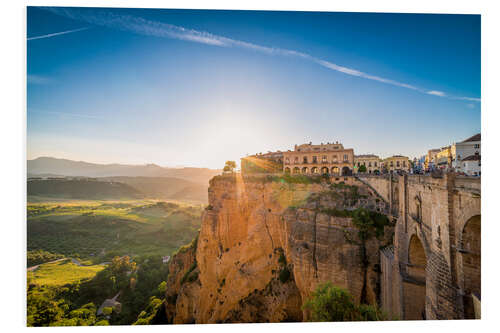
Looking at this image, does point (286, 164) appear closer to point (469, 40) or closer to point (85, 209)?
point (469, 40)

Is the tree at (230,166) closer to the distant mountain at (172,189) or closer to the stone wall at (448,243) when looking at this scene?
the stone wall at (448,243)

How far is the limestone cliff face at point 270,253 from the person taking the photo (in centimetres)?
726

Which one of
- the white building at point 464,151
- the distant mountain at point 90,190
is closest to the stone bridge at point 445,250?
the white building at point 464,151

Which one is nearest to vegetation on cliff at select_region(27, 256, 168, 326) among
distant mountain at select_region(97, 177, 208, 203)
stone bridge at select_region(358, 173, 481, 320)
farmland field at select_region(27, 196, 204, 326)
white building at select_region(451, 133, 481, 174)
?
farmland field at select_region(27, 196, 204, 326)

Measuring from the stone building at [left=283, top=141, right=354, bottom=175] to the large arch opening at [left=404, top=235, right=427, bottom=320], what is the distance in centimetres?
838

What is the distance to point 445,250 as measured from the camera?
11.2 ft

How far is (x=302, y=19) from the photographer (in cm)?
469

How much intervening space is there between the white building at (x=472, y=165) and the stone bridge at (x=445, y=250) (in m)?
2.07

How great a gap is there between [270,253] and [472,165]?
802 cm

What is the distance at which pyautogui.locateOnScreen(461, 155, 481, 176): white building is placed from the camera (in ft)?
18.4

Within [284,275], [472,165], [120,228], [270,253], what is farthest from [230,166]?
[120,228]

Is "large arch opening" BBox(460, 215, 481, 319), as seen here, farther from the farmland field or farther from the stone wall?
the farmland field

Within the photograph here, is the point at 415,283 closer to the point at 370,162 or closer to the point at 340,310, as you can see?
the point at 340,310

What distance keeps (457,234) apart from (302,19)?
501cm
